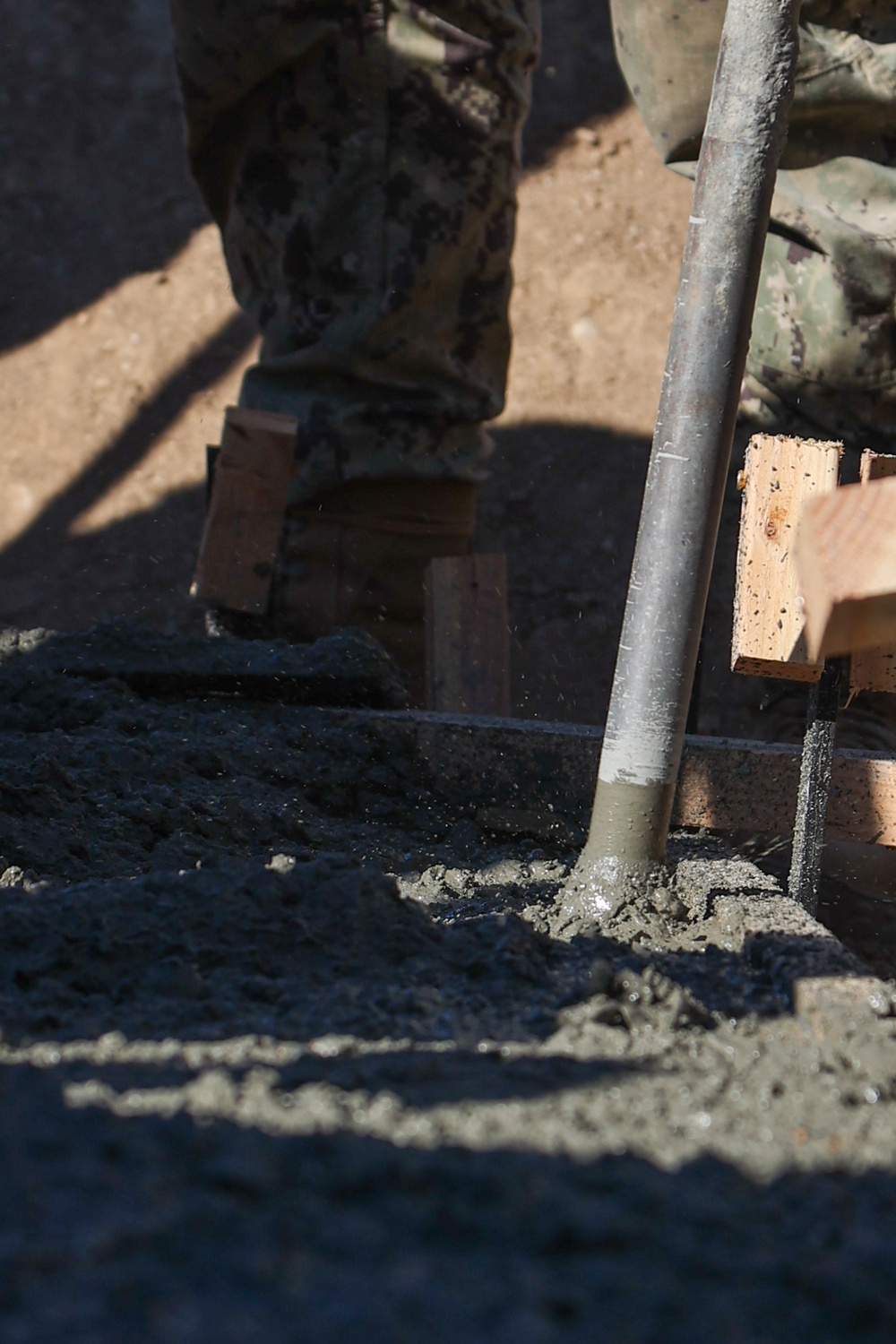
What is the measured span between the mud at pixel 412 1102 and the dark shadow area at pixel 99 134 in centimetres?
450

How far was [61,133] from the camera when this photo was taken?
241 inches

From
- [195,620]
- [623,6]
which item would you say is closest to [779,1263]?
[623,6]

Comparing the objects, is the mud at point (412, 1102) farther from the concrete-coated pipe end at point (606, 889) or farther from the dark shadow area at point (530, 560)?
the dark shadow area at point (530, 560)

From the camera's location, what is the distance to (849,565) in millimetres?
1021

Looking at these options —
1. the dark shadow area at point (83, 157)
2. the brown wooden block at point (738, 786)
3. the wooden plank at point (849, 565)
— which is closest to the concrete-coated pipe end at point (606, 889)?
the brown wooden block at point (738, 786)

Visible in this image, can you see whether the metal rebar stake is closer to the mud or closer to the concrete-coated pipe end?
the mud

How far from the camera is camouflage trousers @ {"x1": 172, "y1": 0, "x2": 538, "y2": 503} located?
8.79ft

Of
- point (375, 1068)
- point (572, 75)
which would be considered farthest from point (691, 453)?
point (572, 75)

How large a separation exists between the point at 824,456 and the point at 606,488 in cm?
272

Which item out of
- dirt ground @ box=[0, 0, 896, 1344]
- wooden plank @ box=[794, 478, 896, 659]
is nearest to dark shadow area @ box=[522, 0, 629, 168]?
dirt ground @ box=[0, 0, 896, 1344]

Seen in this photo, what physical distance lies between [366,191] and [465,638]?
1.00 metres

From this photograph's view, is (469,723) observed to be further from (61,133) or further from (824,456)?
(61,133)

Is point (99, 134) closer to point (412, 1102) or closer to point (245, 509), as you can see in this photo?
point (245, 509)

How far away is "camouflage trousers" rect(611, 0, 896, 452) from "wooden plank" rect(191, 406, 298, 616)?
1042 mm
